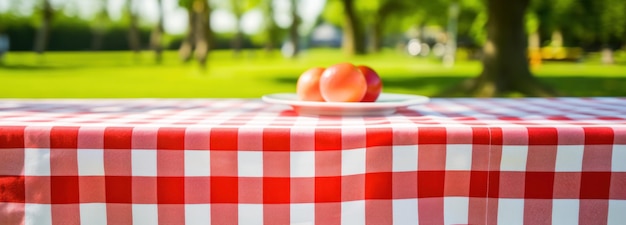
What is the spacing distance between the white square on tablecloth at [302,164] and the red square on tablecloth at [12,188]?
61 cm

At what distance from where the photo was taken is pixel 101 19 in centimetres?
3925

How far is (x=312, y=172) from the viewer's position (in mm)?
1513

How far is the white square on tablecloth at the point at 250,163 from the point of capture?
150cm

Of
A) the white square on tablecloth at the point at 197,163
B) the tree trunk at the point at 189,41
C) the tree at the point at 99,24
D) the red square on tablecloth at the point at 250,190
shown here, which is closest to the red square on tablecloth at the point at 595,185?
the red square on tablecloth at the point at 250,190

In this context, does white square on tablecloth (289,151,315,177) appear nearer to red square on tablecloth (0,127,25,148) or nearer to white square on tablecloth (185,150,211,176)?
white square on tablecloth (185,150,211,176)

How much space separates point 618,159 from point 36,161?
1.31 meters

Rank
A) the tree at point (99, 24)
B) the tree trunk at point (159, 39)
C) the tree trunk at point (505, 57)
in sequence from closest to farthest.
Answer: the tree trunk at point (505, 57), the tree trunk at point (159, 39), the tree at point (99, 24)

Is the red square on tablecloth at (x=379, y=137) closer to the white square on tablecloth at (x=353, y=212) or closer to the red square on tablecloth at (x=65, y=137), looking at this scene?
the white square on tablecloth at (x=353, y=212)

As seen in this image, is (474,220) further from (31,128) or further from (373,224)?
(31,128)

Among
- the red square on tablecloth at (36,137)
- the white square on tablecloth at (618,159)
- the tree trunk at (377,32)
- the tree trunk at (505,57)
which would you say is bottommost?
the tree trunk at (377,32)

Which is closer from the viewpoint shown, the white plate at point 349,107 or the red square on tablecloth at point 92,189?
the red square on tablecloth at point 92,189

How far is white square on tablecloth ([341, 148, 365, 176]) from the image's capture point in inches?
59.2

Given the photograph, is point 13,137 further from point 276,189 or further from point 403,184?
point 403,184

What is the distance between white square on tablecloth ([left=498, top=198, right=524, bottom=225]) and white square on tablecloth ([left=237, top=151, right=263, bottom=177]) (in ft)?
1.84
